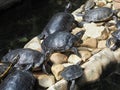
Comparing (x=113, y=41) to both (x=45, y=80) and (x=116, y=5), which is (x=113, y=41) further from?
(x=116, y=5)

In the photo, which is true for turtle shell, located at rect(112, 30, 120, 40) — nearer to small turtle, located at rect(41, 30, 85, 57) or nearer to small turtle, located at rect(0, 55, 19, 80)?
small turtle, located at rect(41, 30, 85, 57)

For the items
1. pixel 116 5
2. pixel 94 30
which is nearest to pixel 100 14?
pixel 94 30

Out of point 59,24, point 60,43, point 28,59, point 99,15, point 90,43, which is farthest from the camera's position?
point 99,15

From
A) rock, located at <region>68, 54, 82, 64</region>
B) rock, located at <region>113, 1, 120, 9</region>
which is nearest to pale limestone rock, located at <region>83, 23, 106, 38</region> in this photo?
rock, located at <region>68, 54, 82, 64</region>

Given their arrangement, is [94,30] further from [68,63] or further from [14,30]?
[14,30]

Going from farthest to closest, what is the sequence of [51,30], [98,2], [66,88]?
[98,2]
[51,30]
[66,88]

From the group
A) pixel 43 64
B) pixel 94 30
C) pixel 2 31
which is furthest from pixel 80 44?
pixel 2 31

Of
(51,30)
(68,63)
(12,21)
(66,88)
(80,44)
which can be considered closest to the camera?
(66,88)
